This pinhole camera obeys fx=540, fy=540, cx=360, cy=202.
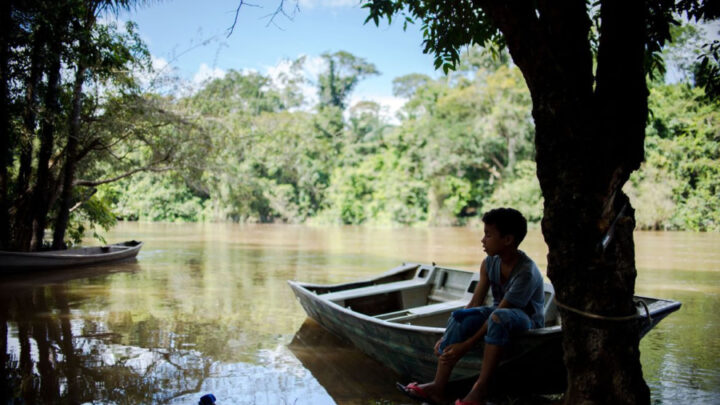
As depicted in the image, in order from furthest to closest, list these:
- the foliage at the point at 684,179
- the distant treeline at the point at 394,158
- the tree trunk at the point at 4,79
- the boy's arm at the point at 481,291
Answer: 1. the foliage at the point at 684,179
2. the distant treeline at the point at 394,158
3. the tree trunk at the point at 4,79
4. the boy's arm at the point at 481,291

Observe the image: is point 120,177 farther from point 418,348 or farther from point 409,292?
point 418,348

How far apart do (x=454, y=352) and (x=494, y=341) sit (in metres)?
0.29

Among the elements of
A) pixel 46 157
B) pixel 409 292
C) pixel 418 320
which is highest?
pixel 46 157

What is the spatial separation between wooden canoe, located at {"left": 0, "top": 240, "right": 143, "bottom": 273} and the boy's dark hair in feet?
28.8

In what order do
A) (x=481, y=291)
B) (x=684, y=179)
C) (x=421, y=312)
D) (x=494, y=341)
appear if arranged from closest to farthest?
(x=494, y=341) → (x=481, y=291) → (x=421, y=312) → (x=684, y=179)

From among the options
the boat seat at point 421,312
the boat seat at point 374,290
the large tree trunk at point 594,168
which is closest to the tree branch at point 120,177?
the boat seat at point 374,290

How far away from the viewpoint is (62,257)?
10.1 meters

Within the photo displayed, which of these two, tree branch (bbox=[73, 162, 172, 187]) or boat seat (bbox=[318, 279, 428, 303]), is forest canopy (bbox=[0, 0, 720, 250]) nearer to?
tree branch (bbox=[73, 162, 172, 187])

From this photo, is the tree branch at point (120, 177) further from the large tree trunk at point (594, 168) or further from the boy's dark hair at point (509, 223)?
the large tree trunk at point (594, 168)

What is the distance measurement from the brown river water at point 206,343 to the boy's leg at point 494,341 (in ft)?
2.97

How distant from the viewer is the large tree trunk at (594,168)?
98.2 inches

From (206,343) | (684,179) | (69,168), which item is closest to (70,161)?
(69,168)

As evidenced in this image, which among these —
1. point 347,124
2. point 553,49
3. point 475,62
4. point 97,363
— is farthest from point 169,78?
point 347,124

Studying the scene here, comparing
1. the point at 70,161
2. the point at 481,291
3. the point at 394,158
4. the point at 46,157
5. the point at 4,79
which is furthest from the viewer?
the point at 394,158
